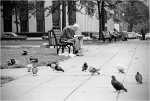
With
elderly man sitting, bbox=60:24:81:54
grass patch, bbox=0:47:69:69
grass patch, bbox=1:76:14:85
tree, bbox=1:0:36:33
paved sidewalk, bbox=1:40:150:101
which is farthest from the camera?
tree, bbox=1:0:36:33

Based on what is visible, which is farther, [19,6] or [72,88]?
[19,6]

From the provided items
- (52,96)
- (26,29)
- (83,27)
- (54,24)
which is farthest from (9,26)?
(52,96)

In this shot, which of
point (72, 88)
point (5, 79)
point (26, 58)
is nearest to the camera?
point (72, 88)

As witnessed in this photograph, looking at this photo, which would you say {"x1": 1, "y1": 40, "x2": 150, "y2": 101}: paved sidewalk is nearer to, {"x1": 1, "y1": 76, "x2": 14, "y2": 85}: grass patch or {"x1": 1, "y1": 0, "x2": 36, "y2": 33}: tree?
{"x1": 1, "y1": 76, "x2": 14, "y2": 85}: grass patch

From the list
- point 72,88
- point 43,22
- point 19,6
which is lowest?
point 72,88

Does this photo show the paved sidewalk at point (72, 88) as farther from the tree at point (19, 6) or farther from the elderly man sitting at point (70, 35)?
the tree at point (19, 6)

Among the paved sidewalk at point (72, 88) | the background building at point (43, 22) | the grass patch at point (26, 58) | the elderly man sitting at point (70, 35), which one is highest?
the background building at point (43, 22)

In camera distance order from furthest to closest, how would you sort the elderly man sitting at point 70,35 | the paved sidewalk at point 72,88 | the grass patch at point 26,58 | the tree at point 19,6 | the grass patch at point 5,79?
the tree at point 19,6, the elderly man sitting at point 70,35, the grass patch at point 26,58, the grass patch at point 5,79, the paved sidewalk at point 72,88

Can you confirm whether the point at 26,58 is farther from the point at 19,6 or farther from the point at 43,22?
the point at 43,22

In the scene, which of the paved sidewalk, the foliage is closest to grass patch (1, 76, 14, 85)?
the paved sidewalk

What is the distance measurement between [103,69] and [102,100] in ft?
16.7

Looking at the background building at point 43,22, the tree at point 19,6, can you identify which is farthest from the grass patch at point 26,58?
the background building at point 43,22

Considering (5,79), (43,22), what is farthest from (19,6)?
(5,79)

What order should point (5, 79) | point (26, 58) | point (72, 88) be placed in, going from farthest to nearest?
point (26, 58) < point (5, 79) < point (72, 88)
